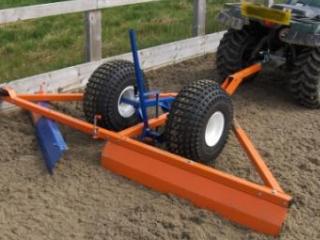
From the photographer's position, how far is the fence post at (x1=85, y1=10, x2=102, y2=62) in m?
6.48

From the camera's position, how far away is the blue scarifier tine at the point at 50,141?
4.67 metres

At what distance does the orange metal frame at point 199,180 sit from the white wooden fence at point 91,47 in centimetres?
132

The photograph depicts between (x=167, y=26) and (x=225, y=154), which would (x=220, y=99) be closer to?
(x=225, y=154)

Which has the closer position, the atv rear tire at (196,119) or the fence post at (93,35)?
the atv rear tire at (196,119)

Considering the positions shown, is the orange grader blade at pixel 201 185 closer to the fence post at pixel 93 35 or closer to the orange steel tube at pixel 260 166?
the orange steel tube at pixel 260 166

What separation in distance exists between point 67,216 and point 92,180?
21.2 inches

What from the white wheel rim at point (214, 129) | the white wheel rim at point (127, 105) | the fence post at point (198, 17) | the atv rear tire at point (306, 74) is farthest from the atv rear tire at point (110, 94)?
the fence post at point (198, 17)

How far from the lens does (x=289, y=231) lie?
4.00m

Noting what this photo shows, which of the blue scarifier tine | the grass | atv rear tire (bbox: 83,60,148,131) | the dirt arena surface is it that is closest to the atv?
the dirt arena surface

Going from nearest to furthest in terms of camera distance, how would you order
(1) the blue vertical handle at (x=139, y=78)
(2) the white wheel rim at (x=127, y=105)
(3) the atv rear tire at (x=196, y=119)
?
(1) the blue vertical handle at (x=139, y=78)
(3) the atv rear tire at (x=196, y=119)
(2) the white wheel rim at (x=127, y=105)

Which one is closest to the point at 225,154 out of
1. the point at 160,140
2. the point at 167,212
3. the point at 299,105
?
the point at 160,140

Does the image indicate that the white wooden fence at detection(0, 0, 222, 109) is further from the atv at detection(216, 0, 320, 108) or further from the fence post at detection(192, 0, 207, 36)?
the atv at detection(216, 0, 320, 108)

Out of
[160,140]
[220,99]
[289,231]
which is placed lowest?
[289,231]

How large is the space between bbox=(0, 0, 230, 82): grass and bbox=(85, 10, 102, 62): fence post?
1.49ft
